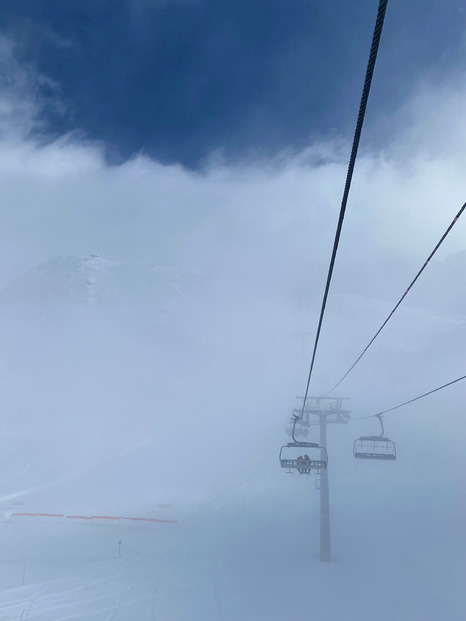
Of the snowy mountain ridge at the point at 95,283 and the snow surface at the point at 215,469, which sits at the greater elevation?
the snowy mountain ridge at the point at 95,283

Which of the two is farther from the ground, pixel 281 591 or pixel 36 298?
pixel 36 298

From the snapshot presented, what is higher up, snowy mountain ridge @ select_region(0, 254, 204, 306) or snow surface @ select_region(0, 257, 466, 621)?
snowy mountain ridge @ select_region(0, 254, 204, 306)

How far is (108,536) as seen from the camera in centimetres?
2822

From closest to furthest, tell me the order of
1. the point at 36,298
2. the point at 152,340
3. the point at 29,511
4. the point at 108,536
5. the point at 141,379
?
the point at 108,536 < the point at 29,511 < the point at 141,379 < the point at 152,340 < the point at 36,298

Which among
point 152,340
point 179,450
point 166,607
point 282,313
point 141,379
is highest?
point 282,313

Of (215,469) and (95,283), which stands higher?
(95,283)

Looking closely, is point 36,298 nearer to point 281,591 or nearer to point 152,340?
point 152,340

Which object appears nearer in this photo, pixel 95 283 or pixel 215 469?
pixel 215 469

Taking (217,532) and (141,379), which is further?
(141,379)

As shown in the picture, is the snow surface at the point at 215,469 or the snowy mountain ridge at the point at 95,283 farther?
the snowy mountain ridge at the point at 95,283

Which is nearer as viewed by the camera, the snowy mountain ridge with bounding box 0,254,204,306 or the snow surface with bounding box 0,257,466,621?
the snow surface with bounding box 0,257,466,621

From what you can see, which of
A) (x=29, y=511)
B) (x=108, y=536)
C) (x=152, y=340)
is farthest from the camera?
(x=152, y=340)

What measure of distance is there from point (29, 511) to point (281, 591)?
80.6 feet

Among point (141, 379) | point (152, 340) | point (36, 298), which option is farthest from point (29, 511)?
point (36, 298)
